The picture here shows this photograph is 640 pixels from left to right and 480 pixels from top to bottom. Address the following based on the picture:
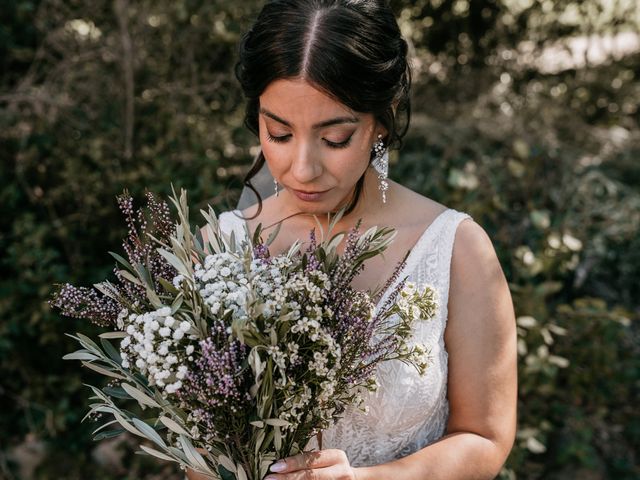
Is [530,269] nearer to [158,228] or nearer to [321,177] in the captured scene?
[321,177]

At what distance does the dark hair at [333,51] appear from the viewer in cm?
168

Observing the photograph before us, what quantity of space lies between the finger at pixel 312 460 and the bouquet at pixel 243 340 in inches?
0.9

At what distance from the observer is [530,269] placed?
354 centimetres

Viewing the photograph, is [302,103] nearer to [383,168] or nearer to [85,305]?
[383,168]

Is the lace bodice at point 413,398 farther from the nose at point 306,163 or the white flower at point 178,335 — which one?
the white flower at point 178,335

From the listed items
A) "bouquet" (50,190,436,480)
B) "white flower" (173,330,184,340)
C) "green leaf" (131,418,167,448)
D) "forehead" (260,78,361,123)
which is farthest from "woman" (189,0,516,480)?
"white flower" (173,330,184,340)

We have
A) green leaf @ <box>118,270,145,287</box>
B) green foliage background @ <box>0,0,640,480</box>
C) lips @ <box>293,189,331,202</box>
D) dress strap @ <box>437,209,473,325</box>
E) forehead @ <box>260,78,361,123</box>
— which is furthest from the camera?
green foliage background @ <box>0,0,640,480</box>

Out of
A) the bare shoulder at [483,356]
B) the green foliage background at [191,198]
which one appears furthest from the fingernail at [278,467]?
the green foliage background at [191,198]

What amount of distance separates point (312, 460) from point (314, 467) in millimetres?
27

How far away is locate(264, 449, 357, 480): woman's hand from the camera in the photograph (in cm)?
151

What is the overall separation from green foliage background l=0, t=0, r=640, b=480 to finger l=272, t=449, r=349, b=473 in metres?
1.96

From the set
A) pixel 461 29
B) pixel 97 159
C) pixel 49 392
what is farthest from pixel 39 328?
pixel 461 29

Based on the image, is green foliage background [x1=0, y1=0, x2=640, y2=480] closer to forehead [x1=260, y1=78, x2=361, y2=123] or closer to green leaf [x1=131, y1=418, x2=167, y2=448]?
forehead [x1=260, y1=78, x2=361, y2=123]

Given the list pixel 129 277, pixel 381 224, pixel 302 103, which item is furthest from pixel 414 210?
pixel 129 277
